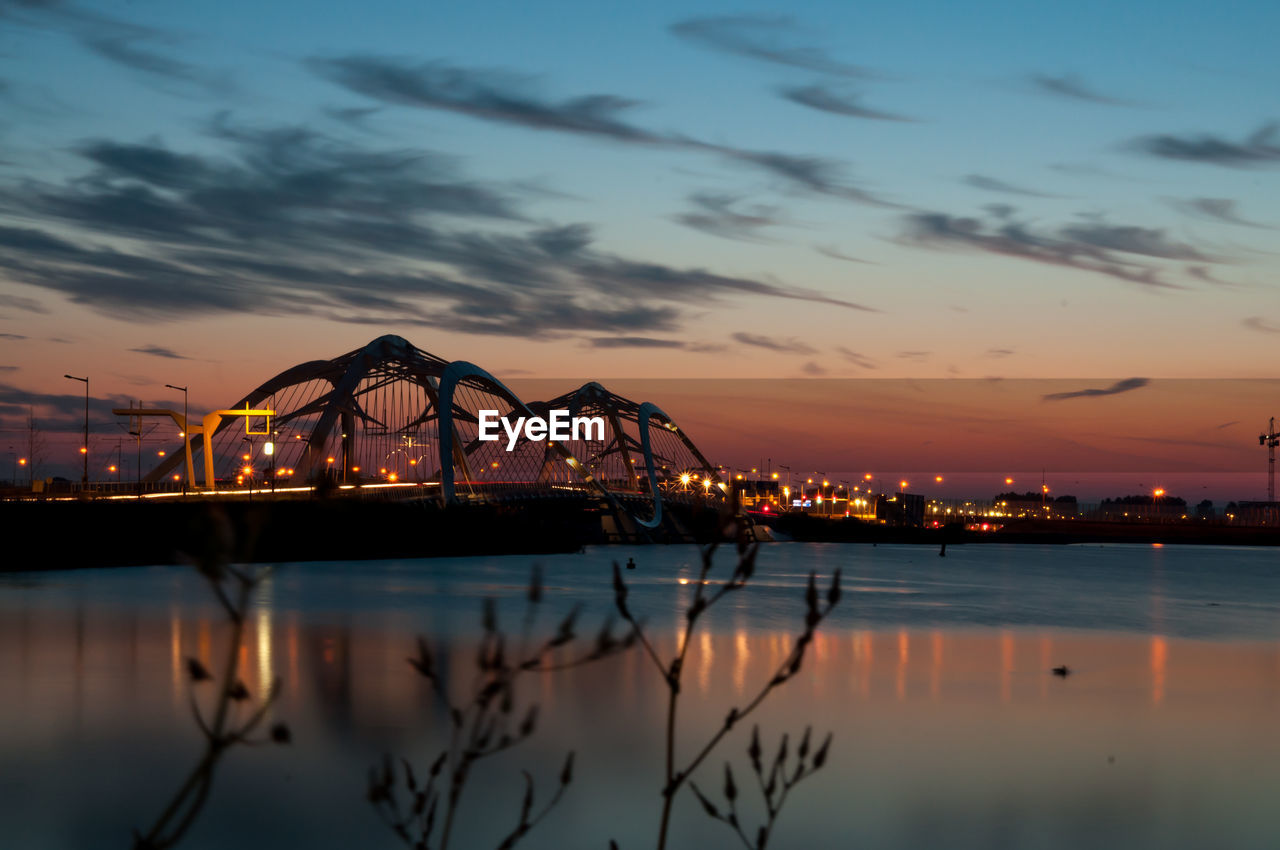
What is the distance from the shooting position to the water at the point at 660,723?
19984 mm

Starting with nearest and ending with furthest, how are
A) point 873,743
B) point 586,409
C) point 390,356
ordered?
point 873,743
point 390,356
point 586,409

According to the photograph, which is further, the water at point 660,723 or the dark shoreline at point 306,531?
the dark shoreline at point 306,531

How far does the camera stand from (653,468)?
531ft

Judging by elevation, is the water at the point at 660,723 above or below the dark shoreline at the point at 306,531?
below

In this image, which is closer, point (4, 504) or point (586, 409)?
point (4, 504)

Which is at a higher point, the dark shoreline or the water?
the dark shoreline

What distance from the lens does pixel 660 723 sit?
1132 inches

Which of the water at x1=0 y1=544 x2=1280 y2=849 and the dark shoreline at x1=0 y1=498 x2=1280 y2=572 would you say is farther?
the dark shoreline at x1=0 y1=498 x2=1280 y2=572

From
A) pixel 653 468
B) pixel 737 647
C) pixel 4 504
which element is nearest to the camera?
pixel 737 647

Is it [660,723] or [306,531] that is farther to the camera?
[306,531]

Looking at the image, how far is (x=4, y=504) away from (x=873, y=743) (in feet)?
177

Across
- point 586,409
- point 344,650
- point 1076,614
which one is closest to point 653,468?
point 586,409

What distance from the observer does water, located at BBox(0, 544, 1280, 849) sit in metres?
20.0

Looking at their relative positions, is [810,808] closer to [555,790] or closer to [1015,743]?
[555,790]
